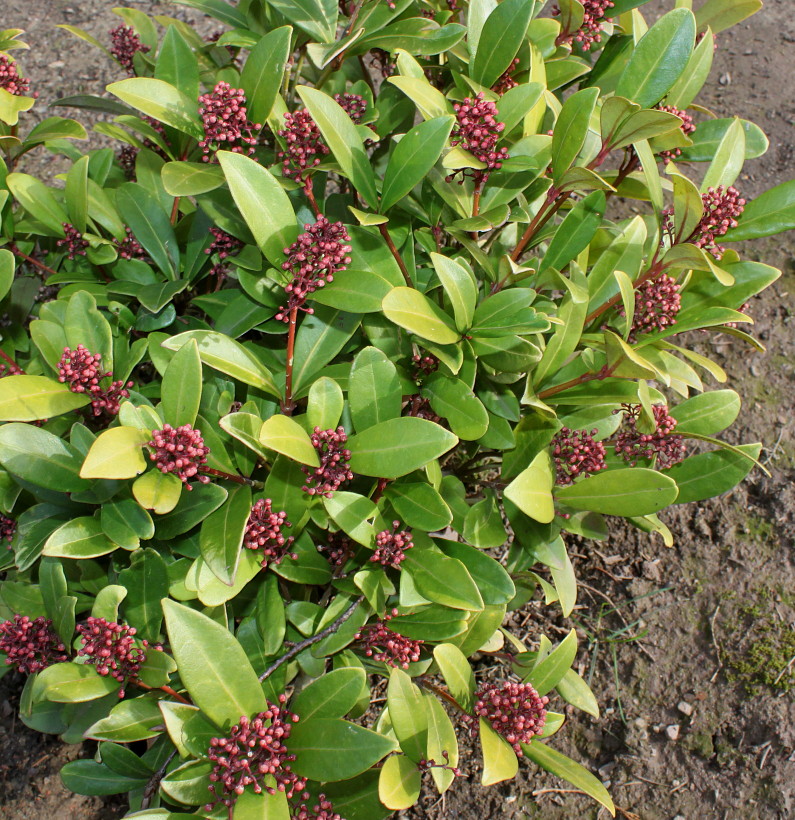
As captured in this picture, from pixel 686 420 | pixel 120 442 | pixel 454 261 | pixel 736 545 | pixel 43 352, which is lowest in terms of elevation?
pixel 736 545

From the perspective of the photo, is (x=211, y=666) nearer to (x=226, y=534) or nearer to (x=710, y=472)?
(x=226, y=534)

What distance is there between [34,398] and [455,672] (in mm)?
1342

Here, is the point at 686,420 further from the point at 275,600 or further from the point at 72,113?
the point at 72,113

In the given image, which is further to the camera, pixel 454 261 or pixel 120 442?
pixel 454 261

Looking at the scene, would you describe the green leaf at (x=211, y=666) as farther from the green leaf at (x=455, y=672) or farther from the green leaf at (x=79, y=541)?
the green leaf at (x=455, y=672)

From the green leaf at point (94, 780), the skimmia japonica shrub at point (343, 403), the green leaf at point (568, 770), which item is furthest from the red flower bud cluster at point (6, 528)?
the green leaf at point (568, 770)

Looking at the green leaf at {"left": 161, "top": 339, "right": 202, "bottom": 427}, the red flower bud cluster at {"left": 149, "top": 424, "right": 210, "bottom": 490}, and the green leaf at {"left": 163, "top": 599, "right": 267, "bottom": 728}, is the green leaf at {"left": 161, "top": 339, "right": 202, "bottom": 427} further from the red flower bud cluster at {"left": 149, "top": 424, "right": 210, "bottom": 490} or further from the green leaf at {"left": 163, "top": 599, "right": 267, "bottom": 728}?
the green leaf at {"left": 163, "top": 599, "right": 267, "bottom": 728}

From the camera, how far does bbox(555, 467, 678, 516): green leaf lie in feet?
6.18

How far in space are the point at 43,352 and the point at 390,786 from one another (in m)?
1.50

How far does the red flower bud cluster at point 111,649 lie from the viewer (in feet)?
5.76

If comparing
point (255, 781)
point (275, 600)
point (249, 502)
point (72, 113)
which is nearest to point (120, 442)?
point (249, 502)

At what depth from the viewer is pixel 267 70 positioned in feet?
6.56

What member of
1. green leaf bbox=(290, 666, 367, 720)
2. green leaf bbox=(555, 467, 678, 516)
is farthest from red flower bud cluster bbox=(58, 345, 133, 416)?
green leaf bbox=(555, 467, 678, 516)

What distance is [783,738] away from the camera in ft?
8.64
